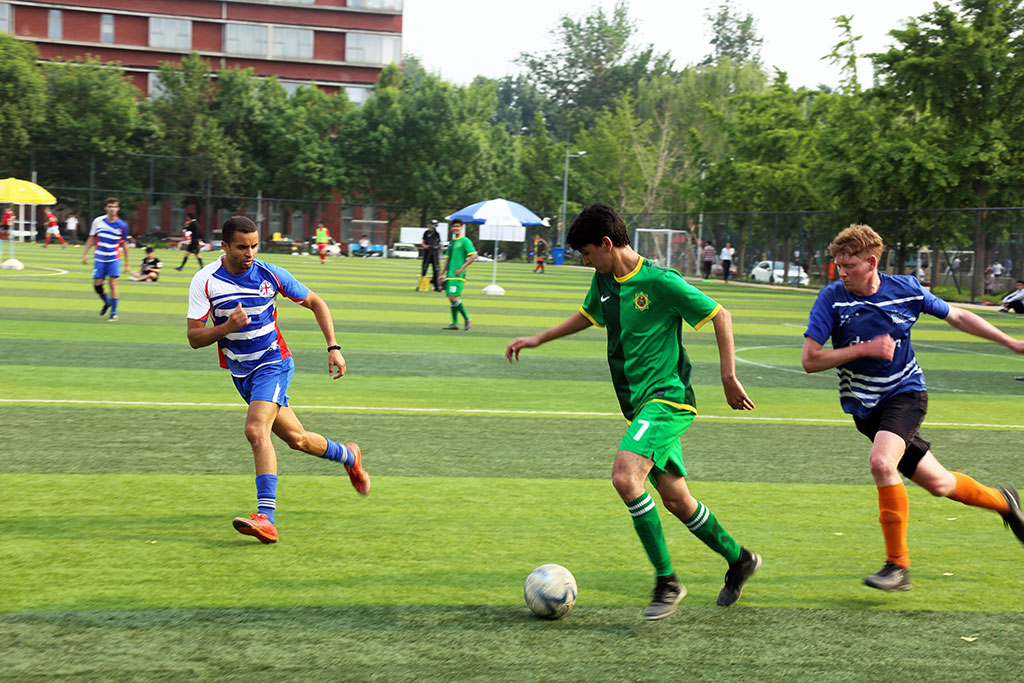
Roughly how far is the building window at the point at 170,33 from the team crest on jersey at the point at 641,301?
275 ft

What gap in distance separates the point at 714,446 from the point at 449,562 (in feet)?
13.3

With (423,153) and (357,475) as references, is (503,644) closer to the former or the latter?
(357,475)

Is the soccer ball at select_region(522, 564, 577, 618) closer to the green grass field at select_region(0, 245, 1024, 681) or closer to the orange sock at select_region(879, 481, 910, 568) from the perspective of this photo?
the green grass field at select_region(0, 245, 1024, 681)

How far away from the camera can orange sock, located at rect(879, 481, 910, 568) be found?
519 cm

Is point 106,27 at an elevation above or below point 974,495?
above

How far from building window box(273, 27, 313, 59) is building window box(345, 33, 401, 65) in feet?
9.88

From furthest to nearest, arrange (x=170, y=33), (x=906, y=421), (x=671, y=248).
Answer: (x=170, y=33) < (x=671, y=248) < (x=906, y=421)

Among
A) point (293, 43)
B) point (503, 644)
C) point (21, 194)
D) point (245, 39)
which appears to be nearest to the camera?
point (503, 644)

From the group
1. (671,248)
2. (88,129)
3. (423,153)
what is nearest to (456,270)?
(671,248)

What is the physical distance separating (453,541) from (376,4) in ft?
276

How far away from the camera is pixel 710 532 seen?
490cm

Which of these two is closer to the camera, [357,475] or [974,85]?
[357,475]

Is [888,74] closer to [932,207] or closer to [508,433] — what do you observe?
[932,207]

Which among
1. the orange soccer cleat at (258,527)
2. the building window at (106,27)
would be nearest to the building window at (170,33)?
the building window at (106,27)
